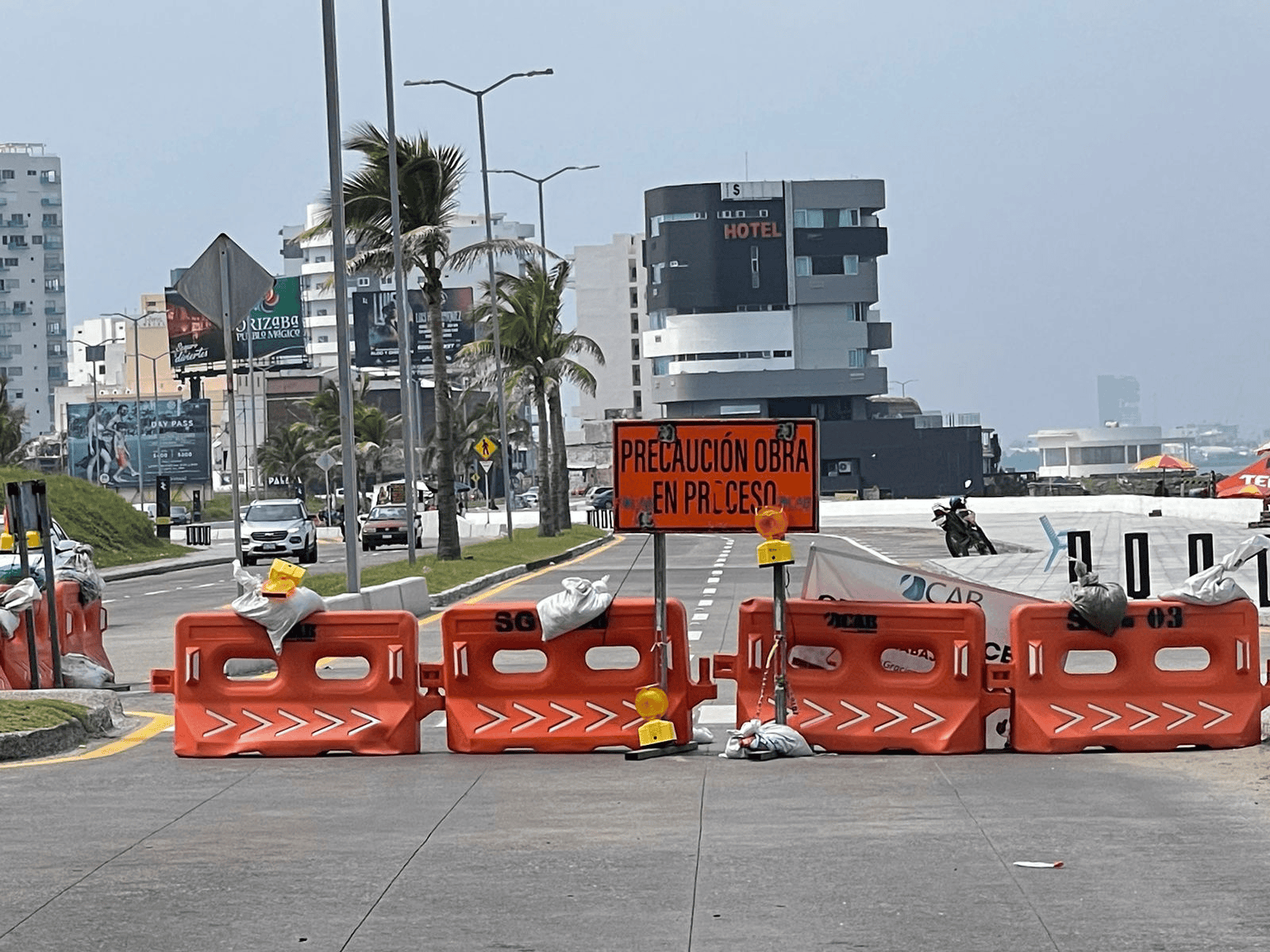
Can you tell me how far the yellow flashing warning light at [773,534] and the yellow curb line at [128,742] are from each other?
4342 millimetres

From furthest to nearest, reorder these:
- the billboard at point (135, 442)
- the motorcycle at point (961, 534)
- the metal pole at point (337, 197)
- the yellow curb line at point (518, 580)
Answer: the billboard at point (135, 442), the motorcycle at point (961, 534), the yellow curb line at point (518, 580), the metal pole at point (337, 197)

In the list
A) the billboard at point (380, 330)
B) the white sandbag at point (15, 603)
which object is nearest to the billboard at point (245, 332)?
the billboard at point (380, 330)

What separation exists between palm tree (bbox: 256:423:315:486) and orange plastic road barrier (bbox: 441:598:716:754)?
387ft

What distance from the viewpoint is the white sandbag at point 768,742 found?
11.0 m

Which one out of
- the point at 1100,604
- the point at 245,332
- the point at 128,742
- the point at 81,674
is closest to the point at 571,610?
the point at 1100,604

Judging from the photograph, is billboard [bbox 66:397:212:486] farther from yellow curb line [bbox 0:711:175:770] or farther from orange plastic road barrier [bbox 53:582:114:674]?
yellow curb line [bbox 0:711:175:770]

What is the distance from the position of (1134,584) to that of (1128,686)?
16.8 m

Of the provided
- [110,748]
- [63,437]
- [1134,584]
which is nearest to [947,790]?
[110,748]

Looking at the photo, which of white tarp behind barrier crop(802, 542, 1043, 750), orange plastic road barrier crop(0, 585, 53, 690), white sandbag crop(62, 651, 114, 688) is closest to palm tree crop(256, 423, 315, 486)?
white sandbag crop(62, 651, 114, 688)

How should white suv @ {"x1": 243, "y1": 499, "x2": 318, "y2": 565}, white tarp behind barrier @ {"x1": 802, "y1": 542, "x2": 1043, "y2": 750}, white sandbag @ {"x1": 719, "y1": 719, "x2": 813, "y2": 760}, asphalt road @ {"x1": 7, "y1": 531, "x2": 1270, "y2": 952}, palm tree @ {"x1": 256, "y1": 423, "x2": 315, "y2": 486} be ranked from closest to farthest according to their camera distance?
asphalt road @ {"x1": 7, "y1": 531, "x2": 1270, "y2": 952}
white sandbag @ {"x1": 719, "y1": 719, "x2": 813, "y2": 760}
white tarp behind barrier @ {"x1": 802, "y1": 542, "x2": 1043, "y2": 750}
white suv @ {"x1": 243, "y1": 499, "x2": 318, "y2": 565}
palm tree @ {"x1": 256, "y1": 423, "x2": 315, "y2": 486}

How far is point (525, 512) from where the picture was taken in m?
95.7

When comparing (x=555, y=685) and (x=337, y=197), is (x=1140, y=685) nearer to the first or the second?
(x=555, y=685)

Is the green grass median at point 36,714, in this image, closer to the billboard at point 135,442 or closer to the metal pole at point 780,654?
the metal pole at point 780,654

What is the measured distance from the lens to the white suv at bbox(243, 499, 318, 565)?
5081 centimetres
